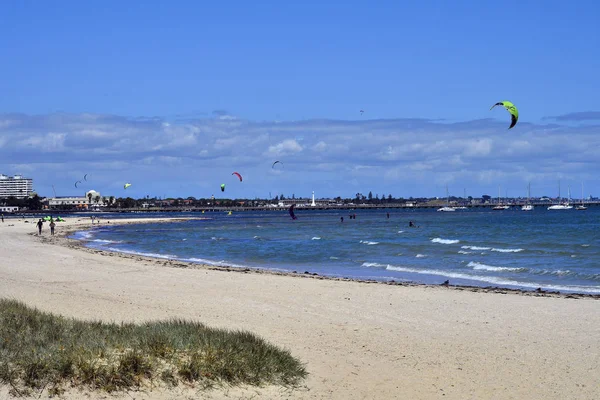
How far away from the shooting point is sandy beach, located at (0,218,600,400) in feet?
26.9

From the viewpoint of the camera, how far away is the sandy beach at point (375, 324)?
820cm

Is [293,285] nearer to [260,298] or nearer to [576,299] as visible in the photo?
[260,298]

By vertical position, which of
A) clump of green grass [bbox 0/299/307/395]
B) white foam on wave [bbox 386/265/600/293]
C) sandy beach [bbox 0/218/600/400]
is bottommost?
white foam on wave [bbox 386/265/600/293]

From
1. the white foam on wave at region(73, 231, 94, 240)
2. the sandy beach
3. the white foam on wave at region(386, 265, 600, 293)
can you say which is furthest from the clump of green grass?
the white foam on wave at region(73, 231, 94, 240)

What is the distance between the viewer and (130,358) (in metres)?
7.19

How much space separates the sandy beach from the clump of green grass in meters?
0.19

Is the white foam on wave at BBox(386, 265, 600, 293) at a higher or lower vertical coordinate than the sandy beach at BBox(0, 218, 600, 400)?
lower

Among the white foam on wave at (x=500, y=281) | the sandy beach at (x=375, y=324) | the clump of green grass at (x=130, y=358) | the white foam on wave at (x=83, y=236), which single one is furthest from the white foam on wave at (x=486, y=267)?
the white foam on wave at (x=83, y=236)

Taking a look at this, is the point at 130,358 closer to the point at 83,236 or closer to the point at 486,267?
the point at 486,267

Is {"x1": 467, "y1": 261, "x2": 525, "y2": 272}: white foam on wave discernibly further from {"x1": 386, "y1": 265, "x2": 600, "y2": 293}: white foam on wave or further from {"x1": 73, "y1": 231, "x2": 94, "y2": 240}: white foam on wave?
{"x1": 73, "y1": 231, "x2": 94, "y2": 240}: white foam on wave

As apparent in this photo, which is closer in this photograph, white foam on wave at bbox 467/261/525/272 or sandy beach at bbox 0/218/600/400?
sandy beach at bbox 0/218/600/400

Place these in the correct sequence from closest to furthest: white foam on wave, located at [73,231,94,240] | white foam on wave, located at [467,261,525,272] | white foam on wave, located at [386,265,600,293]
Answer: white foam on wave, located at [386,265,600,293]
white foam on wave, located at [467,261,525,272]
white foam on wave, located at [73,231,94,240]

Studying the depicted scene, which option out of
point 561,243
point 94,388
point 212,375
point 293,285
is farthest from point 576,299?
point 561,243

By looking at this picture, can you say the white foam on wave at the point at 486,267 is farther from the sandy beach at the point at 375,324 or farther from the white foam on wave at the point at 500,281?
the sandy beach at the point at 375,324
